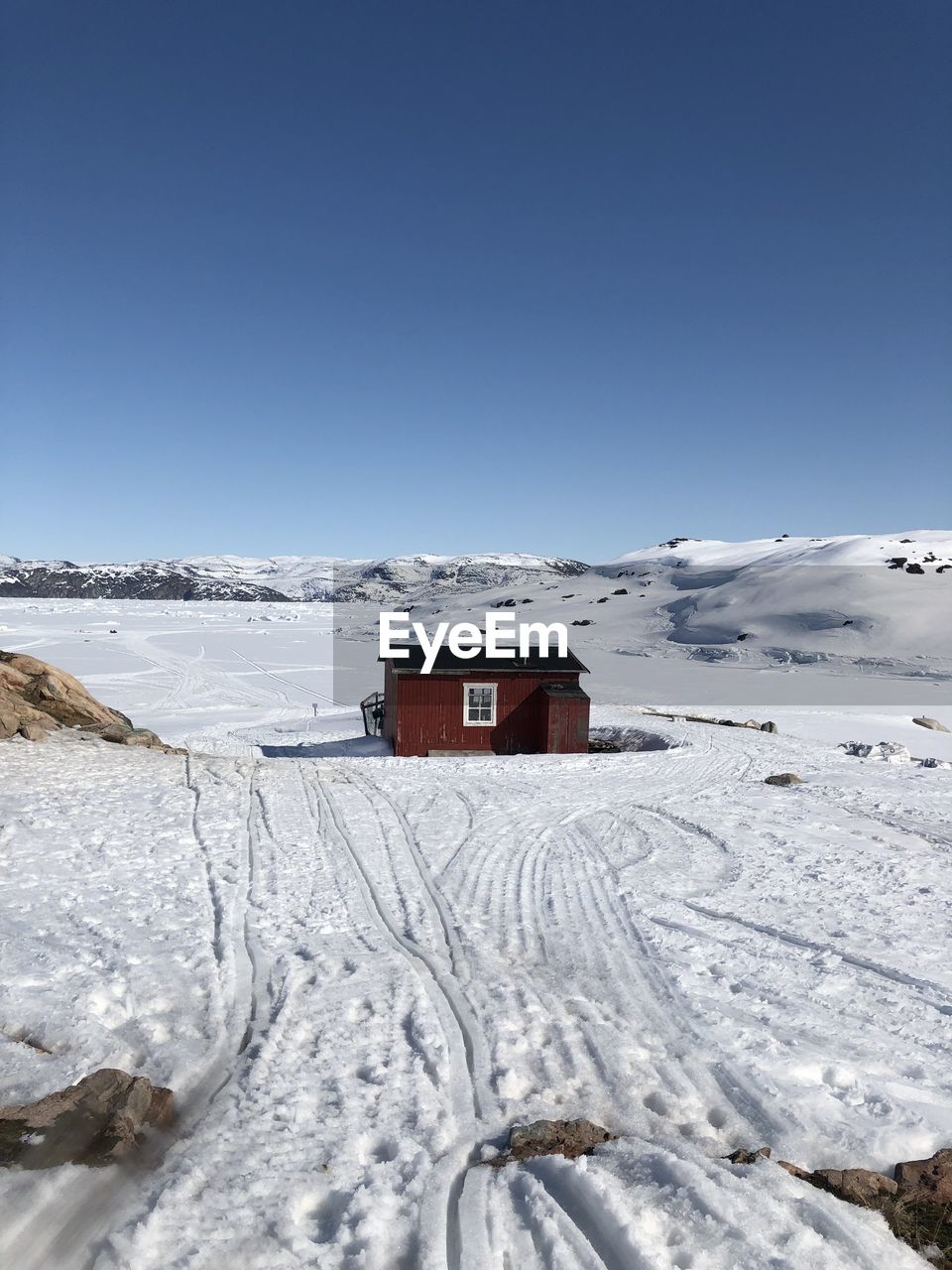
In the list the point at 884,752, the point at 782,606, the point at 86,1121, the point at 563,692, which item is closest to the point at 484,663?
the point at 563,692

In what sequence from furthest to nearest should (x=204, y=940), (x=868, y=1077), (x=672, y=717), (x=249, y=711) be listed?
(x=249, y=711) < (x=672, y=717) < (x=204, y=940) < (x=868, y=1077)

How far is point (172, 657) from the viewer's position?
5931cm

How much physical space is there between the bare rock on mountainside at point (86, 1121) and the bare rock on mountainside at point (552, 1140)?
7.57ft

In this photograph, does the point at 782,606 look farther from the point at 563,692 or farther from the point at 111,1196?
the point at 111,1196

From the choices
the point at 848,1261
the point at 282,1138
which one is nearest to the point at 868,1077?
the point at 848,1261

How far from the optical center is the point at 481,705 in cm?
2512

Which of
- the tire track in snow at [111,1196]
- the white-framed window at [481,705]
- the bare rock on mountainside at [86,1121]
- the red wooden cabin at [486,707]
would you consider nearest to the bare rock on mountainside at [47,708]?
the red wooden cabin at [486,707]

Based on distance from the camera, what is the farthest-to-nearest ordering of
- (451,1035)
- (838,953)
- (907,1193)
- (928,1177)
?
(838,953), (451,1035), (928,1177), (907,1193)

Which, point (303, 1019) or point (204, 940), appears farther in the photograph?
point (204, 940)

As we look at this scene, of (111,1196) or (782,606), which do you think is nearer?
(111,1196)

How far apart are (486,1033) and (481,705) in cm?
1874

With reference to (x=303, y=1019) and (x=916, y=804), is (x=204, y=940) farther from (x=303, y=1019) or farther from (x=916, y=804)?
(x=916, y=804)

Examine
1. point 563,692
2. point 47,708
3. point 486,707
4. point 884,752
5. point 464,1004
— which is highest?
point 563,692

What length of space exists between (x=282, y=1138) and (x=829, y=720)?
110ft
